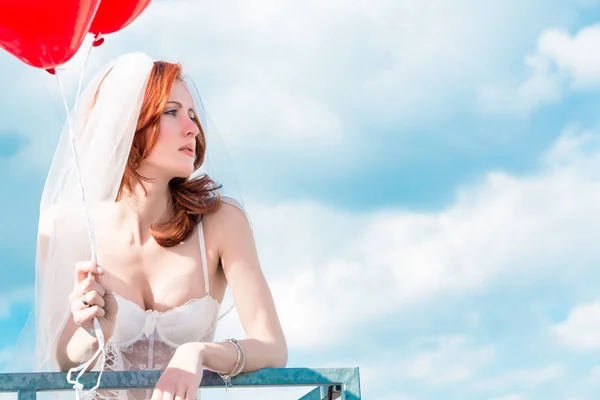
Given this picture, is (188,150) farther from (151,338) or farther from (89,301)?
(89,301)

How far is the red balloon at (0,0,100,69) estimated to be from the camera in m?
3.05

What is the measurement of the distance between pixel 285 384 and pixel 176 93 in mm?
1436

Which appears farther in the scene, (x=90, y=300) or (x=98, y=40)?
(x=98, y=40)

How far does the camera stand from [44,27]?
3.08 meters

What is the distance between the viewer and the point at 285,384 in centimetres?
279

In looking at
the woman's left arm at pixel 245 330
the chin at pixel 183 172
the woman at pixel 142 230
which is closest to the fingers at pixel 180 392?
the woman's left arm at pixel 245 330

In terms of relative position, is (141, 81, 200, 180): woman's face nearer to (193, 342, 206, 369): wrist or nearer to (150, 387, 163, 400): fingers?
(193, 342, 206, 369): wrist

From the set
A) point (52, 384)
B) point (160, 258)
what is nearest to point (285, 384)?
point (52, 384)

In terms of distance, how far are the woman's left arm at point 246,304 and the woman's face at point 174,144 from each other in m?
0.27

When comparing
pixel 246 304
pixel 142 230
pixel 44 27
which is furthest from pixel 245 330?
pixel 44 27

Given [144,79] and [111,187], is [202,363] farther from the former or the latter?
[144,79]

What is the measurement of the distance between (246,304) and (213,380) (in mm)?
552

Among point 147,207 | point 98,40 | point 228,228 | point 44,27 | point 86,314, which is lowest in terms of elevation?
point 86,314

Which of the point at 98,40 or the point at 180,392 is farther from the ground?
the point at 98,40
